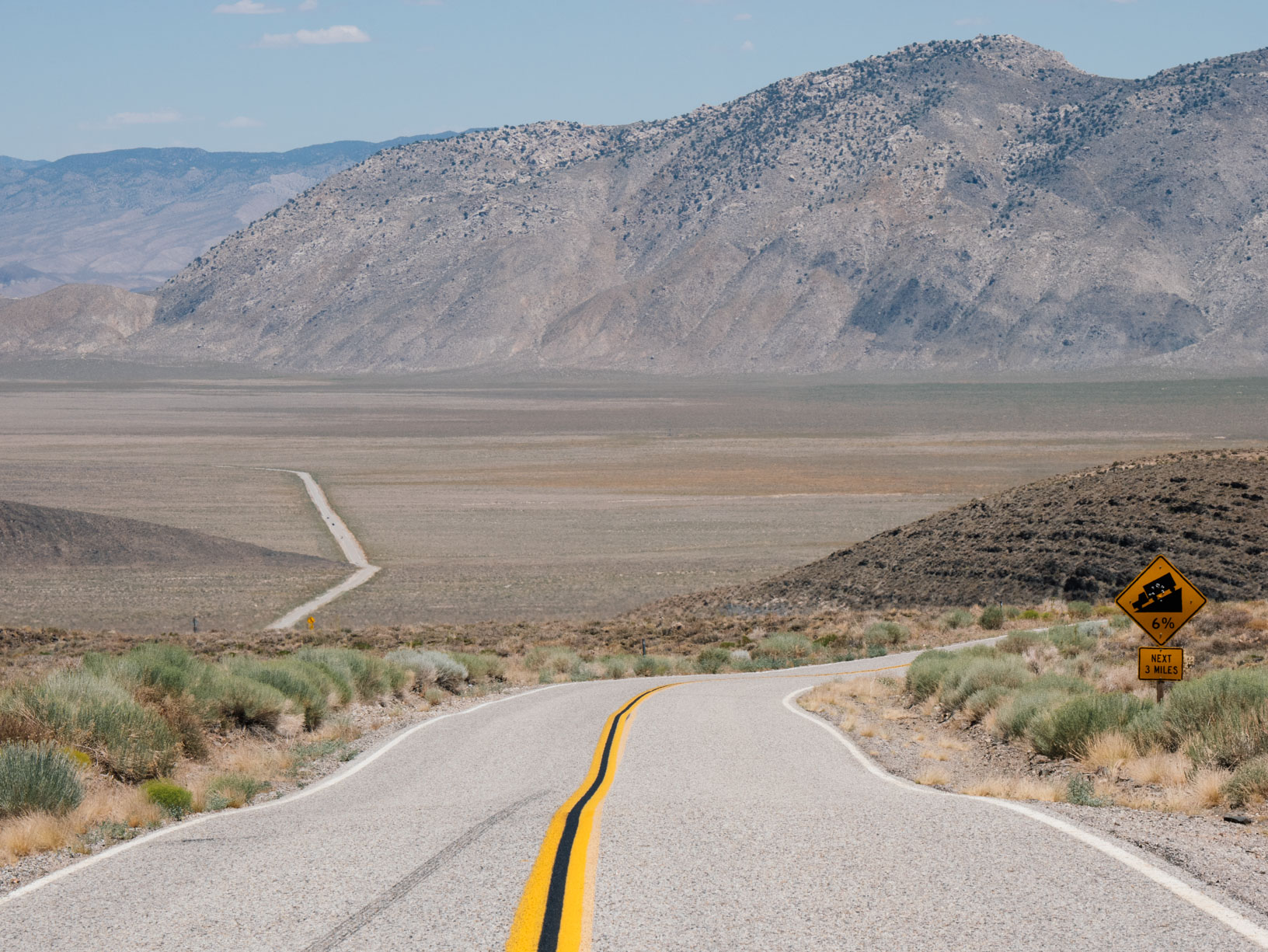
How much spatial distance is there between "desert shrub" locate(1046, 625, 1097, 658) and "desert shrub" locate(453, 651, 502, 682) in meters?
9.54

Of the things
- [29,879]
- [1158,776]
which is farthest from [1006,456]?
[29,879]

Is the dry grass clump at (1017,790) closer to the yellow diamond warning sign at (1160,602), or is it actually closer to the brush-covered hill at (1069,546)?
the yellow diamond warning sign at (1160,602)

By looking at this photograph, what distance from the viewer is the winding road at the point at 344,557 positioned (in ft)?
125

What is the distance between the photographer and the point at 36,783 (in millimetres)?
8906

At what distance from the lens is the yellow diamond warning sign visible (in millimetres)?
11609

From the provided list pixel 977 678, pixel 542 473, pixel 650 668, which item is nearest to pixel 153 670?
pixel 977 678

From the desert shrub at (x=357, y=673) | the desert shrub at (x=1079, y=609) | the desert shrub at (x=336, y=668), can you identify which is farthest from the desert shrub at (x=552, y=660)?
the desert shrub at (x=1079, y=609)

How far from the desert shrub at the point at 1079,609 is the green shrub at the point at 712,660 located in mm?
8319

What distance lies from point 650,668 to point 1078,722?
1464 centimetres

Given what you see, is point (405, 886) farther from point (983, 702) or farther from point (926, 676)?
point (926, 676)

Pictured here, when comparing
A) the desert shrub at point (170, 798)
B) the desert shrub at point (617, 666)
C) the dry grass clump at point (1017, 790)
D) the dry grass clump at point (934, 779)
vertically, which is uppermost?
the desert shrub at point (170, 798)

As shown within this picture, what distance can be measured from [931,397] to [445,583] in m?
107

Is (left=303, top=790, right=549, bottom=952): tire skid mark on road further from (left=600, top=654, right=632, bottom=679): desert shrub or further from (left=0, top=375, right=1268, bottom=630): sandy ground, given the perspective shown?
(left=0, top=375, right=1268, bottom=630): sandy ground

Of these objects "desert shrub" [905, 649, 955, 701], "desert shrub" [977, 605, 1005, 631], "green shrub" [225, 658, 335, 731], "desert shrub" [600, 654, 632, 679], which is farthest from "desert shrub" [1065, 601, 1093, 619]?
"green shrub" [225, 658, 335, 731]
